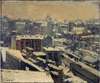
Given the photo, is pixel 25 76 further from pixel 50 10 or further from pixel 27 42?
pixel 50 10

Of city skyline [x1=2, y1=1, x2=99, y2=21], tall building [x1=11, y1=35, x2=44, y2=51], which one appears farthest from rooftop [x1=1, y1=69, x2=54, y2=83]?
city skyline [x1=2, y1=1, x2=99, y2=21]

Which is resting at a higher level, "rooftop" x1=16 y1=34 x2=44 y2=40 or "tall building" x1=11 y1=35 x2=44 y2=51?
"rooftop" x1=16 y1=34 x2=44 y2=40

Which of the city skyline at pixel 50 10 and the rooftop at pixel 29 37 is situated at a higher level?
the city skyline at pixel 50 10

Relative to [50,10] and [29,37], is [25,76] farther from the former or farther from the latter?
[50,10]

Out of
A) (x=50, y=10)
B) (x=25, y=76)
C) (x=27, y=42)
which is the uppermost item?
(x=50, y=10)

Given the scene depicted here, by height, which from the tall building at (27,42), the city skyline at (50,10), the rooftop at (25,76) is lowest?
the rooftop at (25,76)

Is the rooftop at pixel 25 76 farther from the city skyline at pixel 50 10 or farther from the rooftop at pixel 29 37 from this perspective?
the city skyline at pixel 50 10

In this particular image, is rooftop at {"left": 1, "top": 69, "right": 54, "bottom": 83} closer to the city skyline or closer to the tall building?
the tall building

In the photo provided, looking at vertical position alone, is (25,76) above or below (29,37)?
below

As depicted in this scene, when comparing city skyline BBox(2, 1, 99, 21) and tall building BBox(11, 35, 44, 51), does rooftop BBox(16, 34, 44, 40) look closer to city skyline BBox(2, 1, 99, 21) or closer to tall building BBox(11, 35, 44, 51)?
tall building BBox(11, 35, 44, 51)

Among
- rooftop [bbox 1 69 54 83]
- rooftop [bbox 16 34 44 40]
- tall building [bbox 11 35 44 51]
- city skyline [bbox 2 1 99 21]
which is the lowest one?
rooftop [bbox 1 69 54 83]

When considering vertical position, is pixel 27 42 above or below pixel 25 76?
above

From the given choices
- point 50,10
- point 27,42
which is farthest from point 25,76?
point 50,10

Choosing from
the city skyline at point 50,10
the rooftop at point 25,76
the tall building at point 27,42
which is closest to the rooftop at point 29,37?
the tall building at point 27,42
